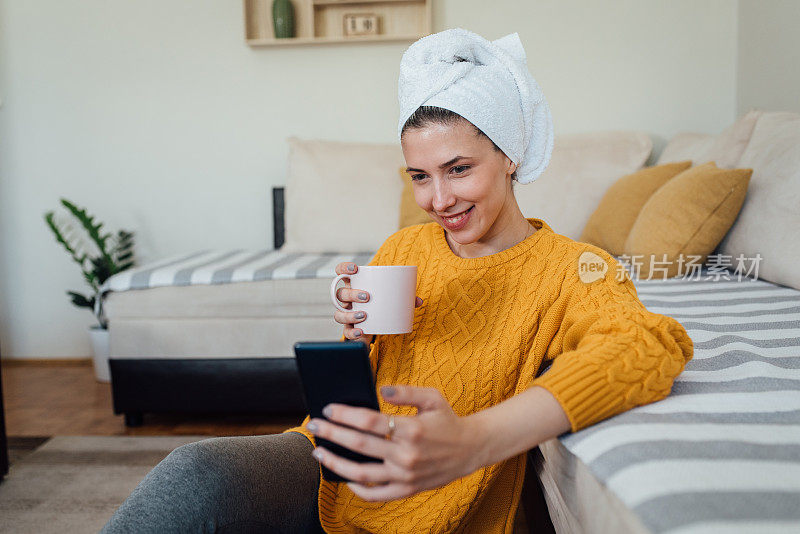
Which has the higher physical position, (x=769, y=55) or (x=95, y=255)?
(x=769, y=55)

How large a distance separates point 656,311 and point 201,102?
8.12ft

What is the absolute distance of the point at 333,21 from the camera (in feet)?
10.1

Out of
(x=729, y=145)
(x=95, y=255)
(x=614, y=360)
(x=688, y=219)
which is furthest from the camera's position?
(x=95, y=255)

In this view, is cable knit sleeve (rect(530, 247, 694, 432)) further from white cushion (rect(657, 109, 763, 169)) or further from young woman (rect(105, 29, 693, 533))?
white cushion (rect(657, 109, 763, 169))

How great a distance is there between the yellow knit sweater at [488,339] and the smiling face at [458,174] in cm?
9

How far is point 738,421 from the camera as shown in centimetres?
65

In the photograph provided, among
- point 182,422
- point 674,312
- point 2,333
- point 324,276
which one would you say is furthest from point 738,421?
point 2,333

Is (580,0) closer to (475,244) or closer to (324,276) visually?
(324,276)

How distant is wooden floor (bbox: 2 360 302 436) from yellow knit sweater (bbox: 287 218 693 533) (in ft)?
4.46

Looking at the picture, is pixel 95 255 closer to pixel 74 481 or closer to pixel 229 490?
pixel 74 481

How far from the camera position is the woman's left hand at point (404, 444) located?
21.7 inches

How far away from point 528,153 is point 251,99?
2.41m

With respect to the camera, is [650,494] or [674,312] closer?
[650,494]

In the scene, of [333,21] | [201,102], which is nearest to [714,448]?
[333,21]
